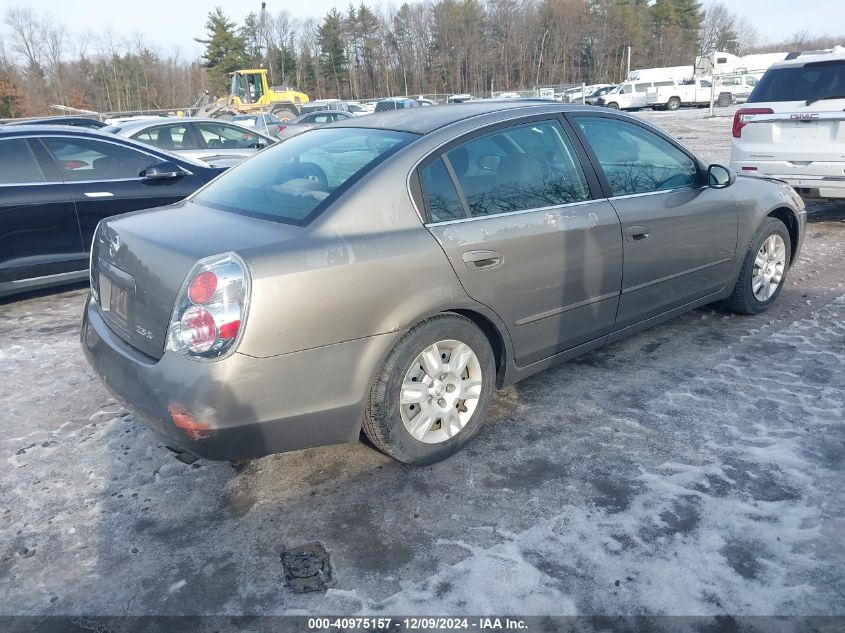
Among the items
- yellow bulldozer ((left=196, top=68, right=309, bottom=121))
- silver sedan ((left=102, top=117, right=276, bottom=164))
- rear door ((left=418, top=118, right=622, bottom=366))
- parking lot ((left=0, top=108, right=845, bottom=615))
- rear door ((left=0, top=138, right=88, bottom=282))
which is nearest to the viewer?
parking lot ((left=0, top=108, right=845, bottom=615))

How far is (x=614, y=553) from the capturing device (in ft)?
8.07

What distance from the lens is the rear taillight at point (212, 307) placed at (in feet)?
7.97

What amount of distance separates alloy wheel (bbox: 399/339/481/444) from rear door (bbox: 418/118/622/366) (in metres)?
0.28

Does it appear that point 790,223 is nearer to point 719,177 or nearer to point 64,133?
point 719,177

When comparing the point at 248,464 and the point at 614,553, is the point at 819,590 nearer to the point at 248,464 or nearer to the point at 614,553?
the point at 614,553

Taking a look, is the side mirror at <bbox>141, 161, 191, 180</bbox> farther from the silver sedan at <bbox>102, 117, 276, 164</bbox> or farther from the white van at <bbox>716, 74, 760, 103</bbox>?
the white van at <bbox>716, 74, 760, 103</bbox>

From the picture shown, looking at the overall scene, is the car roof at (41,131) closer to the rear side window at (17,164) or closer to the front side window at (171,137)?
the rear side window at (17,164)

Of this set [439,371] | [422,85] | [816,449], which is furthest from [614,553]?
[422,85]

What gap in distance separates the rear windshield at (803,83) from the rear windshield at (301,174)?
5632 mm

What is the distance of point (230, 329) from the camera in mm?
2428

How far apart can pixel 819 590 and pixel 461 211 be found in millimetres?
2035

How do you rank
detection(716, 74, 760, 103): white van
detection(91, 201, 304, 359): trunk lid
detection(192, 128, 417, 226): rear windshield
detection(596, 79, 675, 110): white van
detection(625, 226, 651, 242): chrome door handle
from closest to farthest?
detection(91, 201, 304, 359): trunk lid
detection(192, 128, 417, 226): rear windshield
detection(625, 226, 651, 242): chrome door handle
detection(716, 74, 760, 103): white van
detection(596, 79, 675, 110): white van

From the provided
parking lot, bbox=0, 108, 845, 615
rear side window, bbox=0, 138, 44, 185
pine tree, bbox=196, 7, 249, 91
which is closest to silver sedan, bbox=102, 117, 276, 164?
rear side window, bbox=0, 138, 44, 185

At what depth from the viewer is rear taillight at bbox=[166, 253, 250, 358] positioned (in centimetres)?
243
